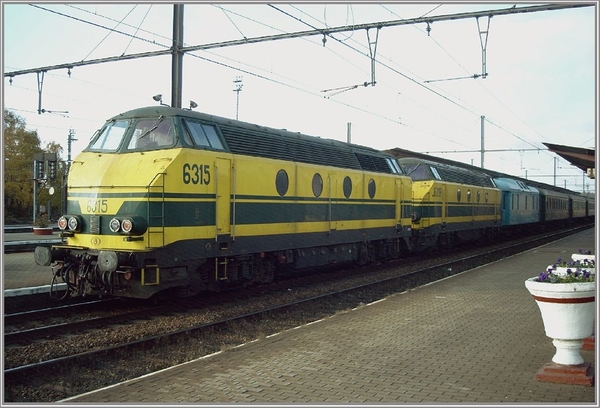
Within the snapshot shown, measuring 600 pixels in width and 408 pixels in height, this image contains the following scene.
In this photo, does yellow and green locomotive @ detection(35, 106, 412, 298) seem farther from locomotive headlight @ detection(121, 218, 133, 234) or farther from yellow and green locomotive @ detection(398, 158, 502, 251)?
yellow and green locomotive @ detection(398, 158, 502, 251)

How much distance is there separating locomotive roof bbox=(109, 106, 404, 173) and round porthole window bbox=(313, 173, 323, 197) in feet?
1.42

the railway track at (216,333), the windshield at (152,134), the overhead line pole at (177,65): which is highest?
the overhead line pole at (177,65)

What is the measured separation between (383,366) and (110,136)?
7.69 meters

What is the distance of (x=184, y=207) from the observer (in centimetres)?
1078

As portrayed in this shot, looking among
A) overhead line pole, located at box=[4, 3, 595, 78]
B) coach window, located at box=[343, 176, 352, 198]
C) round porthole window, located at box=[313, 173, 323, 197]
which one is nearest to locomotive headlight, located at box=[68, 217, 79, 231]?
round porthole window, located at box=[313, 173, 323, 197]

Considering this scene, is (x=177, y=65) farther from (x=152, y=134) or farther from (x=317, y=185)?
(x=152, y=134)

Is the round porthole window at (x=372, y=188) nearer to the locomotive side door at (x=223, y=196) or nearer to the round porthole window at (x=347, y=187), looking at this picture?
the round porthole window at (x=347, y=187)

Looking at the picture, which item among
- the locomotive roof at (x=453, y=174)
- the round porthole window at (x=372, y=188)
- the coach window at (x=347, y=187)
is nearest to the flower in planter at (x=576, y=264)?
the coach window at (x=347, y=187)

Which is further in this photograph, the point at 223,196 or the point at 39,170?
the point at 39,170

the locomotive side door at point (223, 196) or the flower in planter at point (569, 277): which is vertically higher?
the locomotive side door at point (223, 196)

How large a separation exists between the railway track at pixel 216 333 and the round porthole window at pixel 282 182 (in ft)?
8.99

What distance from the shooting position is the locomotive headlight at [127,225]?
10.0 m

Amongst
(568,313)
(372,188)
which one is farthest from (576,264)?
(372,188)

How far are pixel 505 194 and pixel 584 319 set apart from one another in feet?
97.4
